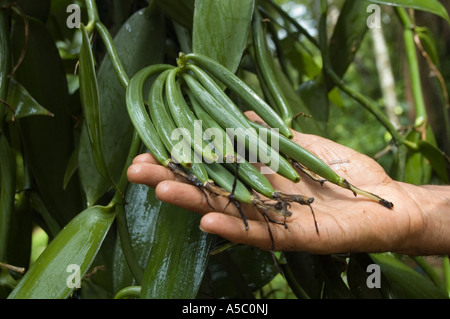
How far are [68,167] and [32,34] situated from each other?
0.88 ft

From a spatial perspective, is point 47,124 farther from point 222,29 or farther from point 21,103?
point 222,29

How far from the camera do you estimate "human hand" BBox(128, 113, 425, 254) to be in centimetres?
65

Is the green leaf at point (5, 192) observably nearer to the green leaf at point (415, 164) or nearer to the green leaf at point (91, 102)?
the green leaf at point (91, 102)

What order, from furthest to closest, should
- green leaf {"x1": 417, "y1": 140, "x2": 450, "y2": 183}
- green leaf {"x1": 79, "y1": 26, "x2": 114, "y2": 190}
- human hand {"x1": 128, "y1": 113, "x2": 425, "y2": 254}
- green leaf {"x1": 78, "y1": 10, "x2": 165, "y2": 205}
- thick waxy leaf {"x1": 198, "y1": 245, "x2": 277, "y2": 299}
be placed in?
green leaf {"x1": 417, "y1": 140, "x2": 450, "y2": 183}
thick waxy leaf {"x1": 198, "y1": 245, "x2": 277, "y2": 299}
green leaf {"x1": 78, "y1": 10, "x2": 165, "y2": 205}
green leaf {"x1": 79, "y1": 26, "x2": 114, "y2": 190}
human hand {"x1": 128, "y1": 113, "x2": 425, "y2": 254}

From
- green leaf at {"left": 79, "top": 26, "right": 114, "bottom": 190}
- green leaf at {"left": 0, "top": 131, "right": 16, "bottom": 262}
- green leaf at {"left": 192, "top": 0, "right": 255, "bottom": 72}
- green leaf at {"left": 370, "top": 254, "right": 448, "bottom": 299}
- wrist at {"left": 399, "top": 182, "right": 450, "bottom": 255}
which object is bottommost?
green leaf at {"left": 370, "top": 254, "right": 448, "bottom": 299}

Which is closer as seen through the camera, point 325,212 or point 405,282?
point 325,212

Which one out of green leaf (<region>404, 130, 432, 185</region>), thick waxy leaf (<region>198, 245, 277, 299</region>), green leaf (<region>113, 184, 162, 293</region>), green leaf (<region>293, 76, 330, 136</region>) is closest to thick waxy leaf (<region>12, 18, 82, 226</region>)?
green leaf (<region>113, 184, 162, 293</region>)

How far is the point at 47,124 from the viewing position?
98 cm

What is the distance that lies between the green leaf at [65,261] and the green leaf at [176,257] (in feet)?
0.27

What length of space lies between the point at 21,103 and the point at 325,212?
540 mm

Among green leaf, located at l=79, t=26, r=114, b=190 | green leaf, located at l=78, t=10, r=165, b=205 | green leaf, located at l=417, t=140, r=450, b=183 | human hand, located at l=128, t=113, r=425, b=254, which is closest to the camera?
human hand, located at l=128, t=113, r=425, b=254

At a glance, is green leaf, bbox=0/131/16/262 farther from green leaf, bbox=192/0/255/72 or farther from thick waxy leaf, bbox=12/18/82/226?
green leaf, bbox=192/0/255/72

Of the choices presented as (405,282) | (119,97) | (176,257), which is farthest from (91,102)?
(405,282)

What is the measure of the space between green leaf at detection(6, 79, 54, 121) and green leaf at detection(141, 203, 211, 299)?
28 centimetres
